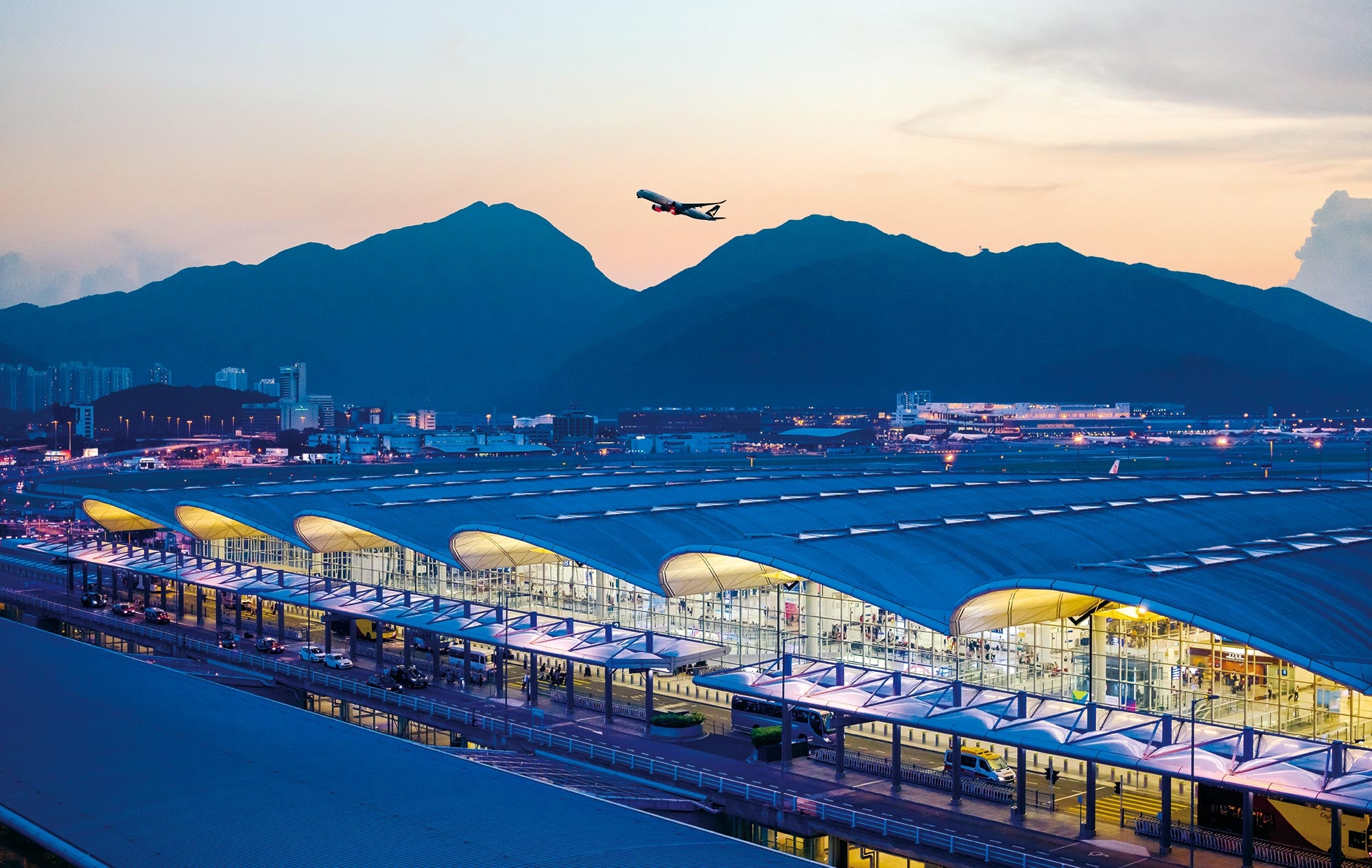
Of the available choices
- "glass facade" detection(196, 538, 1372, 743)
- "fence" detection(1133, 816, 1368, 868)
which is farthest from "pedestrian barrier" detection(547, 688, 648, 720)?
"fence" detection(1133, 816, 1368, 868)

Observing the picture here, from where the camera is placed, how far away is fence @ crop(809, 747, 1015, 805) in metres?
30.9

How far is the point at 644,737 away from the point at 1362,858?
18.6 m

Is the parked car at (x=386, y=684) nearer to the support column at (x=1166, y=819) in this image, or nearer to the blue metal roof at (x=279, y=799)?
the blue metal roof at (x=279, y=799)

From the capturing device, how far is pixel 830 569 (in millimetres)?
39812

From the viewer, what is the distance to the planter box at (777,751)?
34406 mm

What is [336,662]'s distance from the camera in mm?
47188

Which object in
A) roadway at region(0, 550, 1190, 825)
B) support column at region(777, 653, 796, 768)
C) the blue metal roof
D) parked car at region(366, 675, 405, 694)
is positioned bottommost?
roadway at region(0, 550, 1190, 825)

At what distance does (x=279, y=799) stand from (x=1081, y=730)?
16.8m

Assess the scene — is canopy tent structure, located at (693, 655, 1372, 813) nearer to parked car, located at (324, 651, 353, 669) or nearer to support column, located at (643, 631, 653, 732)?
support column, located at (643, 631, 653, 732)

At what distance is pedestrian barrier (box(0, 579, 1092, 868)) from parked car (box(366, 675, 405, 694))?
32cm

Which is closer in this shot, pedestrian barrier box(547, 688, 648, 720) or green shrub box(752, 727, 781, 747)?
green shrub box(752, 727, 781, 747)

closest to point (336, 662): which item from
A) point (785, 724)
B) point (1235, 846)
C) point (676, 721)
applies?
point (676, 721)

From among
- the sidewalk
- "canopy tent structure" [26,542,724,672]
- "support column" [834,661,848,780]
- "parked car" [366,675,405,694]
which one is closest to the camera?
the sidewalk

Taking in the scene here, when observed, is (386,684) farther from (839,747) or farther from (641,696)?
(839,747)
